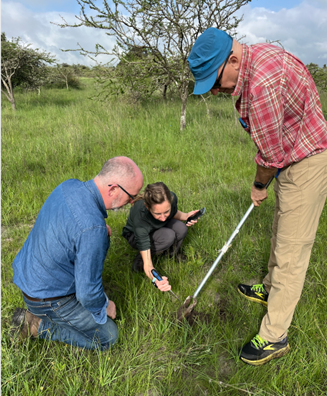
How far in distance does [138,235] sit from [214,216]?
3.74 feet

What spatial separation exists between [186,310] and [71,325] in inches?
35.4

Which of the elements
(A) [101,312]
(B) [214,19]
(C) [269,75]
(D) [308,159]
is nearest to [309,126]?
(D) [308,159]

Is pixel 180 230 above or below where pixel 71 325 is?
above

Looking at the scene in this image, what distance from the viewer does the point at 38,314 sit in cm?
193

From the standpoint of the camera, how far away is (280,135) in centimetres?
167

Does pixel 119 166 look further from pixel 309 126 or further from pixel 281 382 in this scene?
pixel 281 382

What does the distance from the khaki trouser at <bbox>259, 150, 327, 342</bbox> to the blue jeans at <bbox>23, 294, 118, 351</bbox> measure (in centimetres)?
119

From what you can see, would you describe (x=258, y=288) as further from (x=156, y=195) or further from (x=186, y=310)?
(x=156, y=195)

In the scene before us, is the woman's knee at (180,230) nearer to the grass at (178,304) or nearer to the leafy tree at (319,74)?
the grass at (178,304)

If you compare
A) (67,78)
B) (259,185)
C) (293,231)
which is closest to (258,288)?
(293,231)

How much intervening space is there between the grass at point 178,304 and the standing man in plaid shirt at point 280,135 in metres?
0.20

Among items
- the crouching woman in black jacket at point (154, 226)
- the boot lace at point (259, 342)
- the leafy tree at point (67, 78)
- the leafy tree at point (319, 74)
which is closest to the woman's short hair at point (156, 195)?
the crouching woman in black jacket at point (154, 226)

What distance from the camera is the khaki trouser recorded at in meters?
1.81

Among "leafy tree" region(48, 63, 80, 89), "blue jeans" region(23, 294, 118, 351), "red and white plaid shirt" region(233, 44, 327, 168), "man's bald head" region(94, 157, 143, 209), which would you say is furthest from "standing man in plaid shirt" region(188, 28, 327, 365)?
"leafy tree" region(48, 63, 80, 89)
